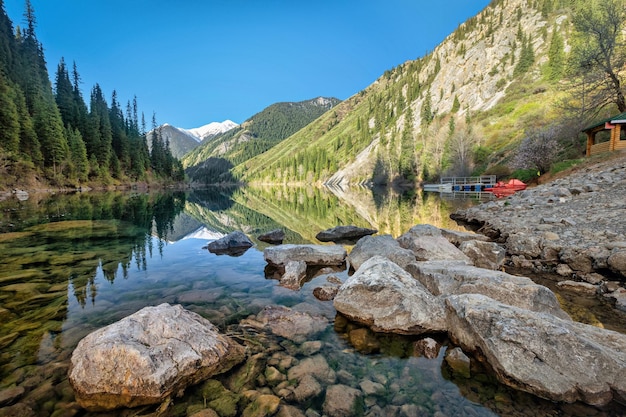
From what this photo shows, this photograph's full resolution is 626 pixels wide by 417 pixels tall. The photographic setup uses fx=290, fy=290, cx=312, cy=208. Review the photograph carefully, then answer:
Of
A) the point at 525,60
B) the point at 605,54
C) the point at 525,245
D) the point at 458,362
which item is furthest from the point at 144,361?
the point at 525,60

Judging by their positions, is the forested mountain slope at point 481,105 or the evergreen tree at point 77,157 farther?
the evergreen tree at point 77,157

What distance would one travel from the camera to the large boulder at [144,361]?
13.1 feet

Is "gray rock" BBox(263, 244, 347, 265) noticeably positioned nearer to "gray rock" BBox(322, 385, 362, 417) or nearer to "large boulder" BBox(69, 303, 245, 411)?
"large boulder" BBox(69, 303, 245, 411)

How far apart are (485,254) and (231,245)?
10.6 m

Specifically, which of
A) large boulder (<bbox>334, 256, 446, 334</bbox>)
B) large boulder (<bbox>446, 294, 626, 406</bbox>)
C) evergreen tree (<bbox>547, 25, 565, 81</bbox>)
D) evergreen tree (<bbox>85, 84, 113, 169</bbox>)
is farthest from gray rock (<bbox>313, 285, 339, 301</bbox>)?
evergreen tree (<bbox>547, 25, 565, 81</bbox>)

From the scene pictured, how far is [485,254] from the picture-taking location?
397 inches

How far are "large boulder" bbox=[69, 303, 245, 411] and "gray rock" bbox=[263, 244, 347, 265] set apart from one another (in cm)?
579

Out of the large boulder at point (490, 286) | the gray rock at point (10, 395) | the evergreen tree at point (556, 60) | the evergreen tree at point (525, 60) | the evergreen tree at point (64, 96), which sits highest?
the evergreen tree at point (525, 60)

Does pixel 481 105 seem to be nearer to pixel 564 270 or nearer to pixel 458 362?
pixel 564 270

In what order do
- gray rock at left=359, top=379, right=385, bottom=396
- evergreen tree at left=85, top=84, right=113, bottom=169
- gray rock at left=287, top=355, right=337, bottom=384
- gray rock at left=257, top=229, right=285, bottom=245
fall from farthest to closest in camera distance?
evergreen tree at left=85, top=84, right=113, bottom=169 → gray rock at left=257, top=229, right=285, bottom=245 → gray rock at left=287, top=355, right=337, bottom=384 → gray rock at left=359, top=379, right=385, bottom=396

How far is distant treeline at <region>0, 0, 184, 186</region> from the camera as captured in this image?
4706cm

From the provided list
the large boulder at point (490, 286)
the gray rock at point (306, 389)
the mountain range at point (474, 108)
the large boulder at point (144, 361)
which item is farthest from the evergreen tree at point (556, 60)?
the large boulder at point (144, 361)

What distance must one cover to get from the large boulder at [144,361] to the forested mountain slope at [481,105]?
44.3 meters

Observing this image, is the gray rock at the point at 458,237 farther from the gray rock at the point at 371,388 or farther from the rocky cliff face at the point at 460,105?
the rocky cliff face at the point at 460,105
